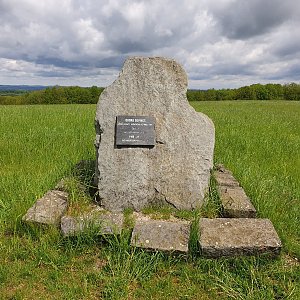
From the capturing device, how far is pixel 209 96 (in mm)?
63344

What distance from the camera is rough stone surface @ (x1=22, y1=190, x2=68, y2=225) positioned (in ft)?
11.3

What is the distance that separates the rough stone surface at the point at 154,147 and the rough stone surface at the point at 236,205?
0.32 meters

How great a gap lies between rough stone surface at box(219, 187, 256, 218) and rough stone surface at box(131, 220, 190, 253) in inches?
27.7

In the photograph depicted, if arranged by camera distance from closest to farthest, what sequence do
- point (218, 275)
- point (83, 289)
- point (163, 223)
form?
point (83, 289), point (218, 275), point (163, 223)

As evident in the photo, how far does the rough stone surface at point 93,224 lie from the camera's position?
3.29 m

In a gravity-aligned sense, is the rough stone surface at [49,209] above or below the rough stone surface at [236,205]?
below

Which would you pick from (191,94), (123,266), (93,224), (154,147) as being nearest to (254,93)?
(191,94)

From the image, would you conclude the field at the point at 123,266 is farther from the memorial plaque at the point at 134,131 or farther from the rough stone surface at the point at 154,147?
the memorial plaque at the point at 134,131

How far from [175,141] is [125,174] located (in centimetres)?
78

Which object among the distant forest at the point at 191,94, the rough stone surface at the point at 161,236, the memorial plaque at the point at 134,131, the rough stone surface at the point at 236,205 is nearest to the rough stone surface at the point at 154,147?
the memorial plaque at the point at 134,131

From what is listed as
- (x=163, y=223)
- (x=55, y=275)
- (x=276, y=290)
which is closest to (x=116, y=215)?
(x=163, y=223)

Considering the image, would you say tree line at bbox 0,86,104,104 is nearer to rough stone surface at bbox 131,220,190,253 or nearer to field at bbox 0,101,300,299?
field at bbox 0,101,300,299

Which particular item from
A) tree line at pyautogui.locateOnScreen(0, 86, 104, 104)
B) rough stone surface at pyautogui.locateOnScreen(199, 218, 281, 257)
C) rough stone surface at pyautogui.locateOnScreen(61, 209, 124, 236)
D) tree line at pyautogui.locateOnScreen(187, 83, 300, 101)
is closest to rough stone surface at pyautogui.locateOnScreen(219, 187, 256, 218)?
rough stone surface at pyautogui.locateOnScreen(199, 218, 281, 257)

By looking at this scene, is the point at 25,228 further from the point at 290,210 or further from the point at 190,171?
the point at 290,210
